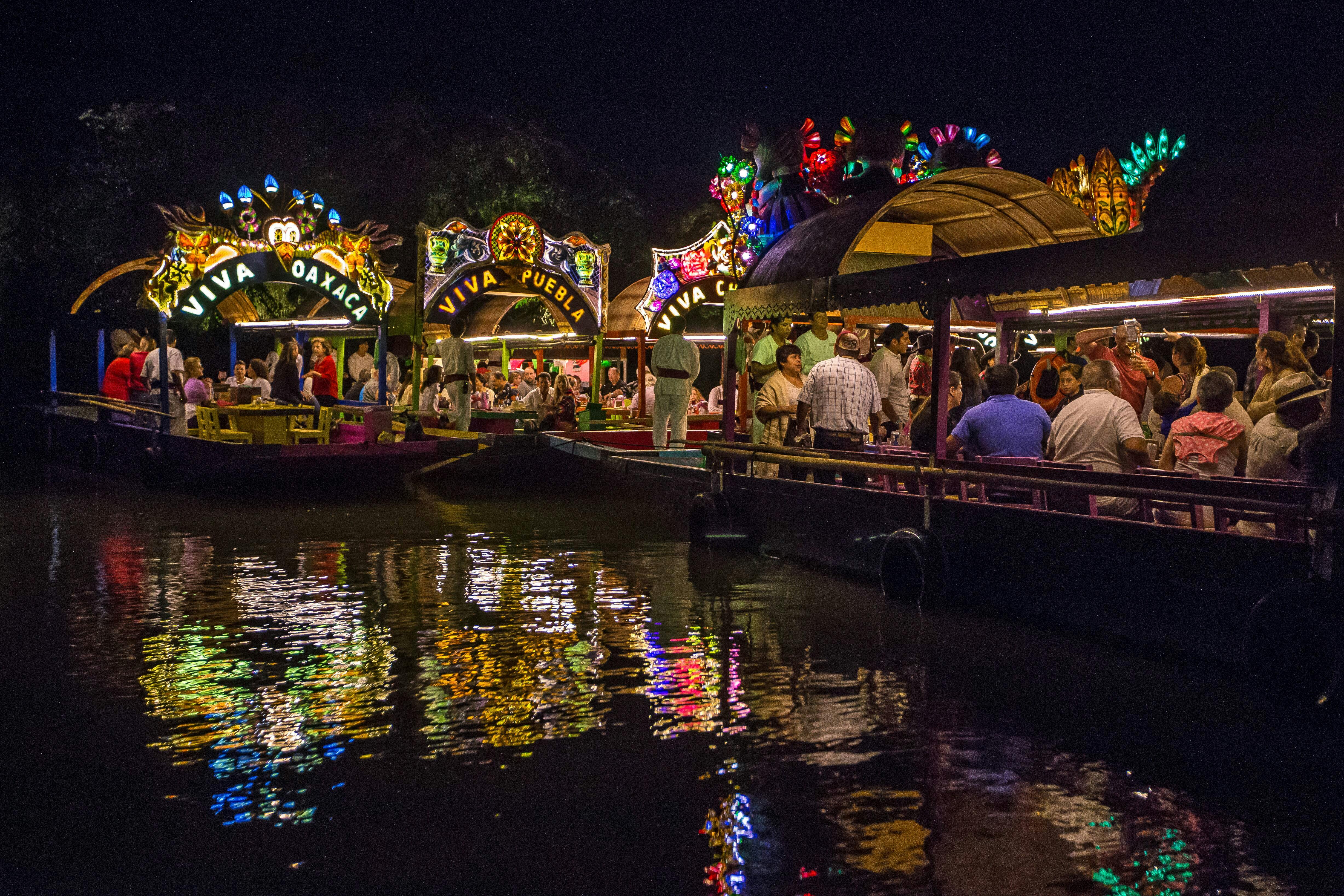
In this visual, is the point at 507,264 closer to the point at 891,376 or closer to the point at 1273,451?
the point at 891,376

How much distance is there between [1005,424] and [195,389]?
14.9 m

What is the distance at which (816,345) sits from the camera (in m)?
13.2

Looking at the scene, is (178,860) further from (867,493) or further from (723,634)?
(867,493)

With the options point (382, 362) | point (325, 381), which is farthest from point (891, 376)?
point (325, 381)

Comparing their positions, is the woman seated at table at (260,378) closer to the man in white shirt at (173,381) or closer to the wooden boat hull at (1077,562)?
the man in white shirt at (173,381)

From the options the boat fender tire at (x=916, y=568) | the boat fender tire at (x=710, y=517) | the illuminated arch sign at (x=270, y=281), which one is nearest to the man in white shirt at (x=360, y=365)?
the illuminated arch sign at (x=270, y=281)

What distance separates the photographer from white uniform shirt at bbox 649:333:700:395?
1839 centimetres

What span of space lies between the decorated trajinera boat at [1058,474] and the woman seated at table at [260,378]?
13.1 m

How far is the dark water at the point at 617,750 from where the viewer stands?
13.7 feet

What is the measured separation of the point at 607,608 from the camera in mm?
8781

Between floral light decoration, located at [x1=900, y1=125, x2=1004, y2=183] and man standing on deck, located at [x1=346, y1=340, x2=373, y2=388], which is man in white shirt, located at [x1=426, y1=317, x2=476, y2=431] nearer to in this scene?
man standing on deck, located at [x1=346, y1=340, x2=373, y2=388]

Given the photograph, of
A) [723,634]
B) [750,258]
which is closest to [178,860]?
[723,634]

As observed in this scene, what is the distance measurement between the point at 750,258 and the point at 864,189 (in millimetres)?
5373

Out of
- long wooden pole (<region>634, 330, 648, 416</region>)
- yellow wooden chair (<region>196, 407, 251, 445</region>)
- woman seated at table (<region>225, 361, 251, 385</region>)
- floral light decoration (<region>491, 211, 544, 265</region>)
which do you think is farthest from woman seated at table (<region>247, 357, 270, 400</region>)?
long wooden pole (<region>634, 330, 648, 416</region>)
